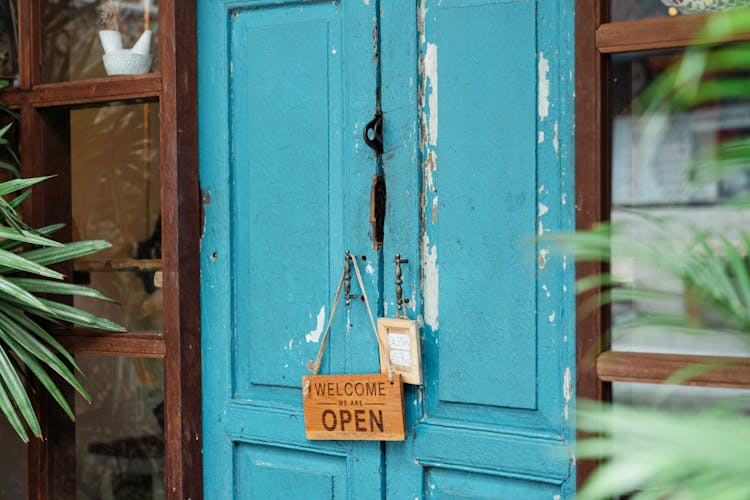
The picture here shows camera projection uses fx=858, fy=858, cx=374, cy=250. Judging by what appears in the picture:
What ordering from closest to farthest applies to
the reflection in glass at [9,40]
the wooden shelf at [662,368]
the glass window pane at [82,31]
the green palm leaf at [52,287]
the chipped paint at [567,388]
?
the wooden shelf at [662,368], the chipped paint at [567,388], the green palm leaf at [52,287], the glass window pane at [82,31], the reflection in glass at [9,40]

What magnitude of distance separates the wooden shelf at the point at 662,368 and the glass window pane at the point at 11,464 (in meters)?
1.79

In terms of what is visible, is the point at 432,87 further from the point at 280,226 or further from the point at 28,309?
the point at 28,309

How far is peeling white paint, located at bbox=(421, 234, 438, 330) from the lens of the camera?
79.8 inches

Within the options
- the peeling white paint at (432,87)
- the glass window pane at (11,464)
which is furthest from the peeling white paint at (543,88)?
the glass window pane at (11,464)

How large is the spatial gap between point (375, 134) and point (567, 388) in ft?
2.43

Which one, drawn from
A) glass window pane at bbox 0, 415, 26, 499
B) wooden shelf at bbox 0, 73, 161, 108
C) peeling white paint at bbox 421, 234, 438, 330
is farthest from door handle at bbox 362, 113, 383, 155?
glass window pane at bbox 0, 415, 26, 499

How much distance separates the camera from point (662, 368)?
1701mm

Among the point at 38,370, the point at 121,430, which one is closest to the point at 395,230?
the point at 38,370

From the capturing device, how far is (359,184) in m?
2.11

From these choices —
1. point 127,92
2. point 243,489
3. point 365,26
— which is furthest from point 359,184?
point 243,489

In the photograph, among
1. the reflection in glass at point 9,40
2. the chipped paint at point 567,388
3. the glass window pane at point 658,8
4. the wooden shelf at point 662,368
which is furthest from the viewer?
the reflection in glass at point 9,40

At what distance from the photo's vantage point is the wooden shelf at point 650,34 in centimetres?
167

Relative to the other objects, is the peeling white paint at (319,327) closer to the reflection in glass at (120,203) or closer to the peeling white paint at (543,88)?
the reflection in glass at (120,203)

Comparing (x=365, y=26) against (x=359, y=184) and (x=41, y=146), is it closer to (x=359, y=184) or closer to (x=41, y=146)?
(x=359, y=184)
